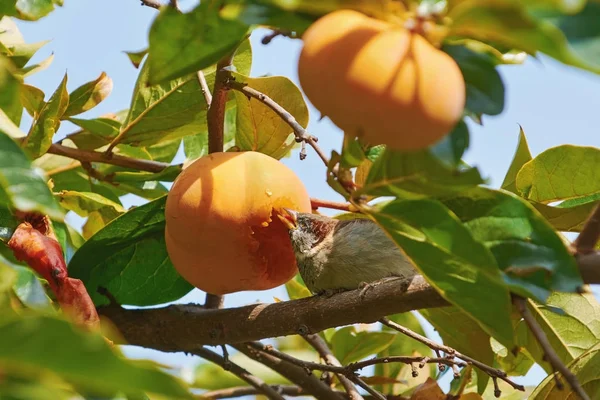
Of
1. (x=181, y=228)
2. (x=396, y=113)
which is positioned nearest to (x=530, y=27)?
(x=396, y=113)

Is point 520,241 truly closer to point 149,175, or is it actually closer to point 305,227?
point 305,227

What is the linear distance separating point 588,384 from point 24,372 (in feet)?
4.71

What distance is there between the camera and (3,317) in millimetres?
810

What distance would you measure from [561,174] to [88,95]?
1.26m

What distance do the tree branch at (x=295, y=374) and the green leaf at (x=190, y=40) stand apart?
49.7 inches

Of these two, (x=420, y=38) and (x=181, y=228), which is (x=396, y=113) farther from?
(x=181, y=228)

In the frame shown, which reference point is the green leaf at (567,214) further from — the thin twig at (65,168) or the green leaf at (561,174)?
the thin twig at (65,168)

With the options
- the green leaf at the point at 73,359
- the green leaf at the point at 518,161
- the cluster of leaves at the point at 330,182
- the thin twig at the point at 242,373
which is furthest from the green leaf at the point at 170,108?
the green leaf at the point at 73,359

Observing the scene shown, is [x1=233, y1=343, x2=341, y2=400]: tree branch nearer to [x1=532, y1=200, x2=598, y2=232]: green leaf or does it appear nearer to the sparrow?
the sparrow

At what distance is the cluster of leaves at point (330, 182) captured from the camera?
0.88 metres

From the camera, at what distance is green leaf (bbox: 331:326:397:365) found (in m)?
2.51

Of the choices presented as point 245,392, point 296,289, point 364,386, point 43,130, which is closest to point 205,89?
point 43,130

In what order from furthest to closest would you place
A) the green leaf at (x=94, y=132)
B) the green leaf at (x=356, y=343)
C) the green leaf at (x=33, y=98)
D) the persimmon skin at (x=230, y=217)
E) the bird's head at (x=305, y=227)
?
the green leaf at (x=356, y=343) → the green leaf at (x=94, y=132) → the green leaf at (x=33, y=98) → the bird's head at (x=305, y=227) → the persimmon skin at (x=230, y=217)

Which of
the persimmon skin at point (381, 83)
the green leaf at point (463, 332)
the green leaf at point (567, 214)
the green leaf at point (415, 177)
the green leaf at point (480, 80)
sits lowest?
the green leaf at point (463, 332)
